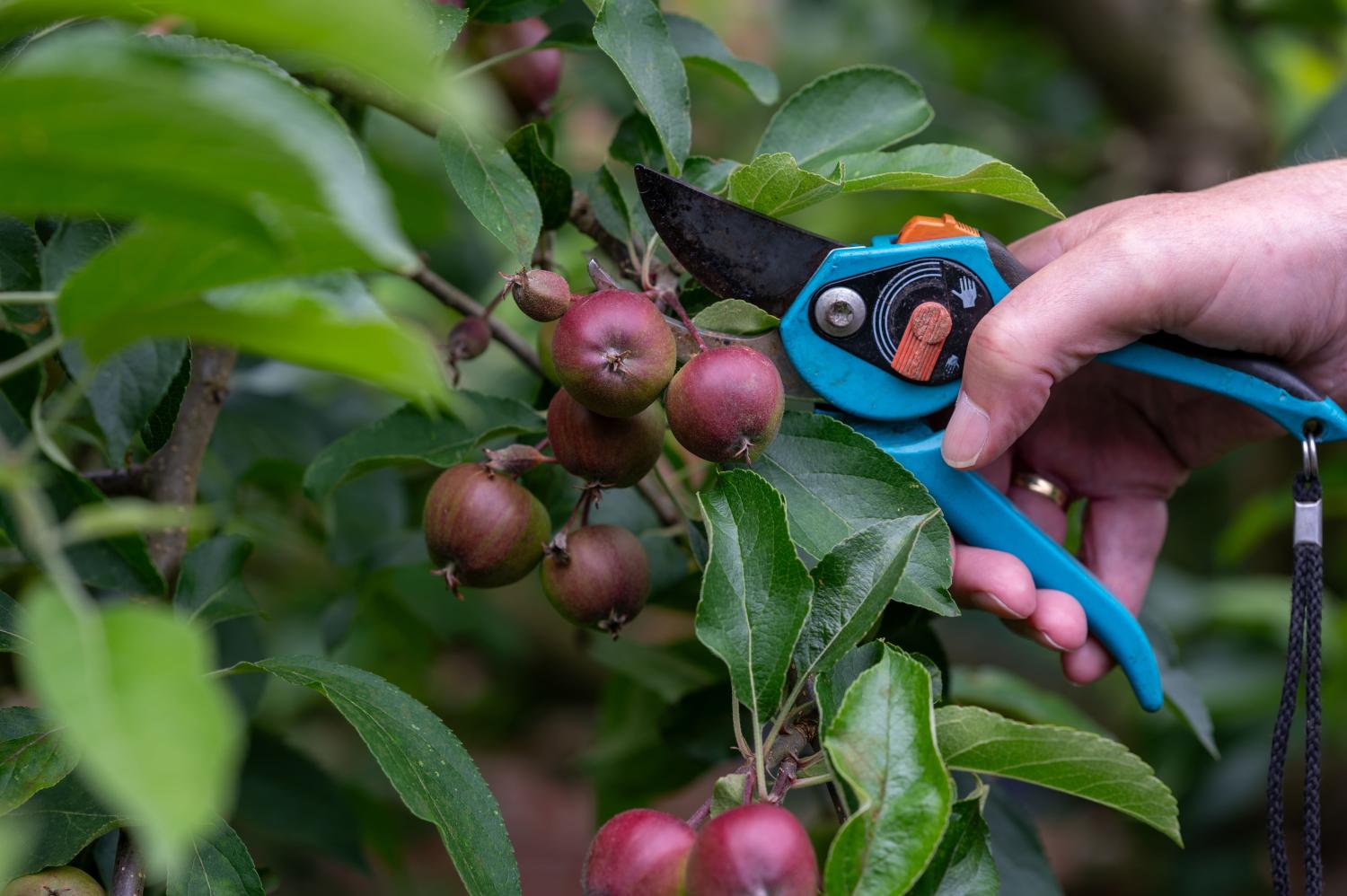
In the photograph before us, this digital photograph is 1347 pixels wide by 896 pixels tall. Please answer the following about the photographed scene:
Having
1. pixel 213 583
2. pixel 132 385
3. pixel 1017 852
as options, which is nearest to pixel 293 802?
pixel 213 583

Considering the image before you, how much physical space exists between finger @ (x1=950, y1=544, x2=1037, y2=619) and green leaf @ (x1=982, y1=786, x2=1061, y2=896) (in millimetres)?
264

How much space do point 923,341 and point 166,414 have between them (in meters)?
0.56

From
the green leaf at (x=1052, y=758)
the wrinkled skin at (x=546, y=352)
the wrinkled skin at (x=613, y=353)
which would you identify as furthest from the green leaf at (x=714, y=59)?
the green leaf at (x=1052, y=758)

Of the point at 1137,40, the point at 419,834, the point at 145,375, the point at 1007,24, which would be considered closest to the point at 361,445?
the point at 145,375

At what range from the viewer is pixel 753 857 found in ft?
1.96

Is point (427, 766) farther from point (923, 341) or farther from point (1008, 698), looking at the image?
point (1008, 698)

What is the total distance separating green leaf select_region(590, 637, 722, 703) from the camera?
1215mm

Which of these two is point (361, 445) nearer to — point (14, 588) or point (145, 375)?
point (145, 375)

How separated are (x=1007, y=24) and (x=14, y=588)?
2469 millimetres

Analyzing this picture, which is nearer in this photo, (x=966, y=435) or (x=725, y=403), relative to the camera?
(x=725, y=403)

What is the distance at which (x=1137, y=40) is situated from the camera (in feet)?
7.84

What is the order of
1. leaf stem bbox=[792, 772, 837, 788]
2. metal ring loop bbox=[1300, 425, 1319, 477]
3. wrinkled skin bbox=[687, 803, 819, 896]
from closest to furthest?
wrinkled skin bbox=[687, 803, 819, 896] < leaf stem bbox=[792, 772, 837, 788] < metal ring loop bbox=[1300, 425, 1319, 477]

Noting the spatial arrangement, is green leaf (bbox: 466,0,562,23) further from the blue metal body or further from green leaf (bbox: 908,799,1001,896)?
green leaf (bbox: 908,799,1001,896)

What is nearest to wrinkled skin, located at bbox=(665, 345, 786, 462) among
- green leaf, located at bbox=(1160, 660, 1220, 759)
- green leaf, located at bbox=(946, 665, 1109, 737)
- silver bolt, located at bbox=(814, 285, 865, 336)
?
silver bolt, located at bbox=(814, 285, 865, 336)
